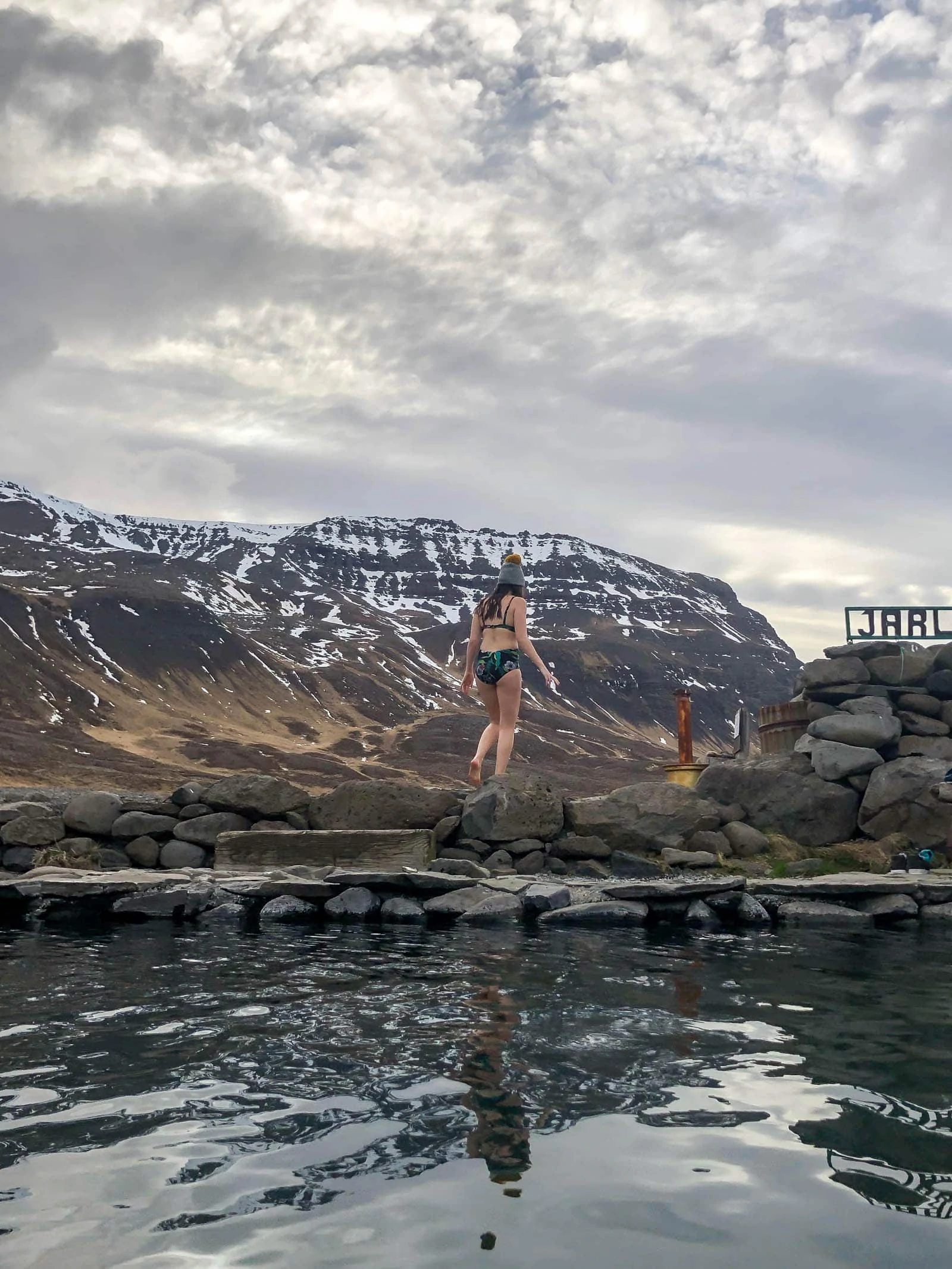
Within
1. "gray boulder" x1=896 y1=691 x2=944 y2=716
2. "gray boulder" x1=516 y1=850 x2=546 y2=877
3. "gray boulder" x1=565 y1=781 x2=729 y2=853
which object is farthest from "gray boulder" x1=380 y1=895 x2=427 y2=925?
"gray boulder" x1=896 y1=691 x2=944 y2=716

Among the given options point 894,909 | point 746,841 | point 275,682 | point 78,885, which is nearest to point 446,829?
point 746,841

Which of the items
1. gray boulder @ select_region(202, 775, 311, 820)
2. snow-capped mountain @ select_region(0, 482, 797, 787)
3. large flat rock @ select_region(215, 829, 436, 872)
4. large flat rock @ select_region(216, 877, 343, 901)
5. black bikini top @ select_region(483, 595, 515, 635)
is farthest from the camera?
snow-capped mountain @ select_region(0, 482, 797, 787)

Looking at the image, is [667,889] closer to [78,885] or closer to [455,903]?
[455,903]

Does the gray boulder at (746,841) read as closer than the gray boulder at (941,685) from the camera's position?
Yes

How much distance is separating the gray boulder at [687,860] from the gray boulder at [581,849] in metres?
0.77

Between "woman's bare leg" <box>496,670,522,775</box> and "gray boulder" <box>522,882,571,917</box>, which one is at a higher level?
"woman's bare leg" <box>496,670,522,775</box>

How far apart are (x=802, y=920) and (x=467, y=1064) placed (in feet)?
21.3

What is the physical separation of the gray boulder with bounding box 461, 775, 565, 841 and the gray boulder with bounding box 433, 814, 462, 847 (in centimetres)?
10

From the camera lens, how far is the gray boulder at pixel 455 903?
981cm

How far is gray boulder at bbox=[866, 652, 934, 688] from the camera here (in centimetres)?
1427

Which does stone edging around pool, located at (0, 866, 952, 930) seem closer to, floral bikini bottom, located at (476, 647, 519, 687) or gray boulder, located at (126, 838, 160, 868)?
gray boulder, located at (126, 838, 160, 868)

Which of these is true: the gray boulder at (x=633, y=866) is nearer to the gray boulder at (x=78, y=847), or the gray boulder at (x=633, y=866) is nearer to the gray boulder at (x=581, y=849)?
the gray boulder at (x=581, y=849)

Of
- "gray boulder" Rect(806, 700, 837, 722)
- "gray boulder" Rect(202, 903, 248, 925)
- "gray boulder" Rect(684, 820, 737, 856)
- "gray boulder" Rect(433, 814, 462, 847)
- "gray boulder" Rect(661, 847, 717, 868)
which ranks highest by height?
"gray boulder" Rect(806, 700, 837, 722)

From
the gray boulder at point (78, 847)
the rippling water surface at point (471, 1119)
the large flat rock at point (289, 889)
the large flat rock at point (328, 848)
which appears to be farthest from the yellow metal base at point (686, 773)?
the rippling water surface at point (471, 1119)
